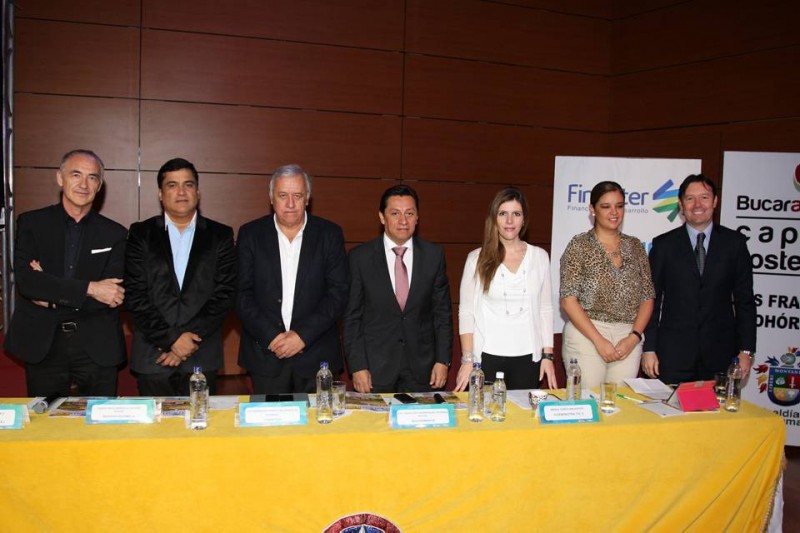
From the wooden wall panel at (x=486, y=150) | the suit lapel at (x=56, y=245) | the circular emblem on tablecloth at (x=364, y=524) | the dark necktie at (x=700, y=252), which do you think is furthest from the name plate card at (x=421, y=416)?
the wooden wall panel at (x=486, y=150)

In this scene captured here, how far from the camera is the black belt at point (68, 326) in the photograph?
2809 millimetres

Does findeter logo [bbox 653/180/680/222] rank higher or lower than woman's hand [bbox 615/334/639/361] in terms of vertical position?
higher

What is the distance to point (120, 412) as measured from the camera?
2209 millimetres

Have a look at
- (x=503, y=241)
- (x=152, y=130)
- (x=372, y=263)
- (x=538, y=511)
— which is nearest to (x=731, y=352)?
(x=503, y=241)

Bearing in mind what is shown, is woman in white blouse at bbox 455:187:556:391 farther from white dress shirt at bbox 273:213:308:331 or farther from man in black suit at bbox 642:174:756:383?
white dress shirt at bbox 273:213:308:331

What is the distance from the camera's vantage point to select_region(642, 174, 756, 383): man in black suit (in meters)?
3.28

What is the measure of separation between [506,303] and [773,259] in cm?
229

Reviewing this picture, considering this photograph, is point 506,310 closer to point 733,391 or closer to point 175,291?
point 733,391

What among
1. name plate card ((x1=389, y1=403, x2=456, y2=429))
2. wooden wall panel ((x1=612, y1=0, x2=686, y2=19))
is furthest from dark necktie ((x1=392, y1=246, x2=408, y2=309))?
wooden wall panel ((x1=612, y1=0, x2=686, y2=19))

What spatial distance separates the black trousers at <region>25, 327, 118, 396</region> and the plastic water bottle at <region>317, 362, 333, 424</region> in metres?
1.13

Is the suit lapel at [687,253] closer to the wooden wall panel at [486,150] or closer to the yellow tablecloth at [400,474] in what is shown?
the yellow tablecloth at [400,474]

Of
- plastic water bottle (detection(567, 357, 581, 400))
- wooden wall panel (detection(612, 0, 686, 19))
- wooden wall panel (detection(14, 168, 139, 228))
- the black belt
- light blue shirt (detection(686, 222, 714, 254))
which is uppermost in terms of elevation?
wooden wall panel (detection(612, 0, 686, 19))

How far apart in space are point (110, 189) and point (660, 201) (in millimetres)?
4150

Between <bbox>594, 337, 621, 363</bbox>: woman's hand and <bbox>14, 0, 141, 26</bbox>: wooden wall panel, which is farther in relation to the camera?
<bbox>14, 0, 141, 26</bbox>: wooden wall panel
